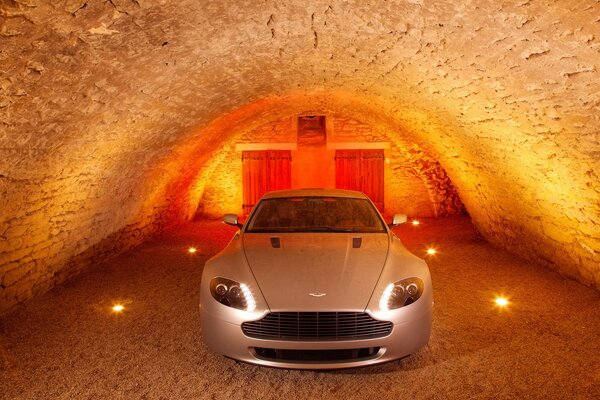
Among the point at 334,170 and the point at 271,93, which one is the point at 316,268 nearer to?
the point at 271,93

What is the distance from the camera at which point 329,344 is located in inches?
114

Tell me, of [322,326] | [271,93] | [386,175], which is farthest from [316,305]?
[386,175]

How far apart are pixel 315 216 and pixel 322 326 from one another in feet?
5.82

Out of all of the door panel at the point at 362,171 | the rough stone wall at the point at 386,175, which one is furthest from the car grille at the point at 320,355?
the door panel at the point at 362,171

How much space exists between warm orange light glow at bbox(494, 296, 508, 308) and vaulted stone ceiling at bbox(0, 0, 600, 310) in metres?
1.10

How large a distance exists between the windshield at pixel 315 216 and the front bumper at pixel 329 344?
134 centimetres

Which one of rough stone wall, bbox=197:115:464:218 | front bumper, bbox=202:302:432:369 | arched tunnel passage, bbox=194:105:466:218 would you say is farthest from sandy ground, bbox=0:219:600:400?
arched tunnel passage, bbox=194:105:466:218

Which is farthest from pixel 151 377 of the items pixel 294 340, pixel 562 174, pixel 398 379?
pixel 562 174

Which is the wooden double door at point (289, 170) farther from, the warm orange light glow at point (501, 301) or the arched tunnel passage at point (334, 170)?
the warm orange light glow at point (501, 301)

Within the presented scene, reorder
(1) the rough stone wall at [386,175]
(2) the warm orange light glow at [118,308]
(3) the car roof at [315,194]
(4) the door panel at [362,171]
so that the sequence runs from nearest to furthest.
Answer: (2) the warm orange light glow at [118,308]
(3) the car roof at [315,194]
(1) the rough stone wall at [386,175]
(4) the door panel at [362,171]

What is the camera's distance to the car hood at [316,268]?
9.85ft

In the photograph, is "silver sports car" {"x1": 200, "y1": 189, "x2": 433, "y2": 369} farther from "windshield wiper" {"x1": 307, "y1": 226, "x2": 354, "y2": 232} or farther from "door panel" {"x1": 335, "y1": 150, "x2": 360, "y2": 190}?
"door panel" {"x1": 335, "y1": 150, "x2": 360, "y2": 190}

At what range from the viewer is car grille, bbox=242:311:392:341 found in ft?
9.66

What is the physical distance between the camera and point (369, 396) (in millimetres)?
2830
